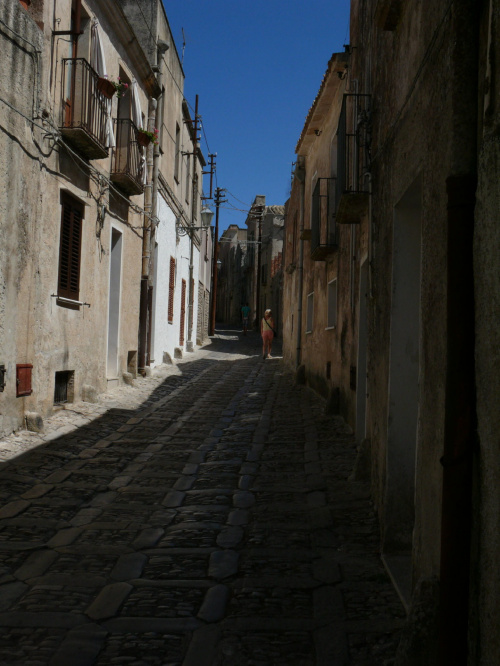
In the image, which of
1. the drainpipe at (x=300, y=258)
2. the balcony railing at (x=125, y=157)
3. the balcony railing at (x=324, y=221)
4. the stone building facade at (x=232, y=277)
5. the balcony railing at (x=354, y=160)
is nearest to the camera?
the balcony railing at (x=354, y=160)

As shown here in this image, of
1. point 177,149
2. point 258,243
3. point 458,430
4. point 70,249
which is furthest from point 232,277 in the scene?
point 458,430

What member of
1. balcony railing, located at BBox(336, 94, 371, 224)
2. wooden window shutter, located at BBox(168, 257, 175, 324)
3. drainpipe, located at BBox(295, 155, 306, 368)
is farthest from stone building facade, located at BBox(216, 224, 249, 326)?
balcony railing, located at BBox(336, 94, 371, 224)

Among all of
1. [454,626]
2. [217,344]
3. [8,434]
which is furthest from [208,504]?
[217,344]

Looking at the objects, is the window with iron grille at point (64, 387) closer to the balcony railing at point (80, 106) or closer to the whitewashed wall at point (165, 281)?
the balcony railing at point (80, 106)

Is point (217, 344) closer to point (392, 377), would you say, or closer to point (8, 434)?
point (8, 434)

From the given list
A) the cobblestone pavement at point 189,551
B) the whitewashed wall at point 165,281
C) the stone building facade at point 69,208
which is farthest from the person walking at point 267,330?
the cobblestone pavement at point 189,551

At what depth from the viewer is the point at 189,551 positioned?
15.5ft

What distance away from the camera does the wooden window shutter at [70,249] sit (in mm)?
9805

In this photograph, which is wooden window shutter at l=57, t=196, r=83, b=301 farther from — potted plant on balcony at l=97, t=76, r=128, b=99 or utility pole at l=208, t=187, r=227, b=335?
utility pole at l=208, t=187, r=227, b=335

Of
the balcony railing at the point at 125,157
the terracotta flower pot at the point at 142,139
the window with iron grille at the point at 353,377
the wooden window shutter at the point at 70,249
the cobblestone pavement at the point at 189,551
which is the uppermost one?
the terracotta flower pot at the point at 142,139

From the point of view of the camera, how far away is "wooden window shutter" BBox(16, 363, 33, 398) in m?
7.99

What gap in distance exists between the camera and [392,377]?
4.66m

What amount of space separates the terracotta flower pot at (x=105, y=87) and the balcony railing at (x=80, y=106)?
11 centimetres

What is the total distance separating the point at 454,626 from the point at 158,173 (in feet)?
47.2
